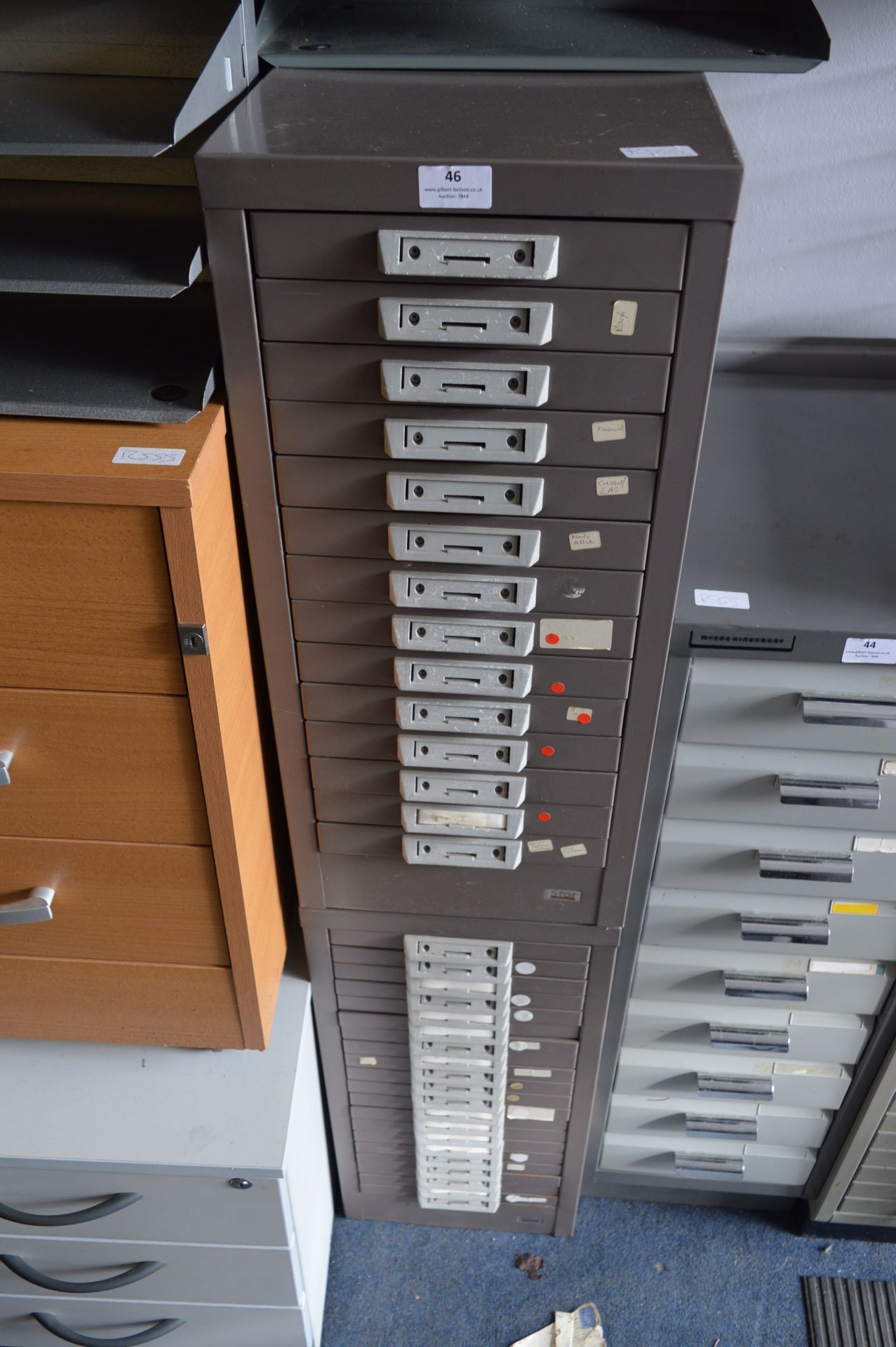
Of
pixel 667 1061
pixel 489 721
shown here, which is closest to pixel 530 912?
pixel 489 721

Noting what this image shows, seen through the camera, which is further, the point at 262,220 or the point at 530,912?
the point at 530,912

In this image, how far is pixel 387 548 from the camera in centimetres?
99

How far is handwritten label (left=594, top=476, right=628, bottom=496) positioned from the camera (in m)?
0.92

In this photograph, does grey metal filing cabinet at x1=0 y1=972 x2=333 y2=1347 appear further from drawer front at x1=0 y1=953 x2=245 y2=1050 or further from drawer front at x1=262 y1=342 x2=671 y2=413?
drawer front at x1=262 y1=342 x2=671 y2=413

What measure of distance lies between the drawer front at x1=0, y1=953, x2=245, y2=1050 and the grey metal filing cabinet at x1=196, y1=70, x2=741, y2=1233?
17 centimetres

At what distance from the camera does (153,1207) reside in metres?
1.25

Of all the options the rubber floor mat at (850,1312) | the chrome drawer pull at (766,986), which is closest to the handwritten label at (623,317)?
the chrome drawer pull at (766,986)

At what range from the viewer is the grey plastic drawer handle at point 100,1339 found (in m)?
1.37

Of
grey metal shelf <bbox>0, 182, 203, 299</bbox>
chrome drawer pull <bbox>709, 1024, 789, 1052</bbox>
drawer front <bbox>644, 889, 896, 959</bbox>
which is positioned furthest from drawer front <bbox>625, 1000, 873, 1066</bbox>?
grey metal shelf <bbox>0, 182, 203, 299</bbox>

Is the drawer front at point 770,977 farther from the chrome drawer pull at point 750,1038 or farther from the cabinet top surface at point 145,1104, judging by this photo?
the cabinet top surface at point 145,1104

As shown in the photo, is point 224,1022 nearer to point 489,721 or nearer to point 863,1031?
point 489,721

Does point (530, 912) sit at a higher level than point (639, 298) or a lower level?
lower

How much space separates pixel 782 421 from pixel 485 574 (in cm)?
61

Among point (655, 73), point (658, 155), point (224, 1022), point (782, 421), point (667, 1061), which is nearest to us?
point (658, 155)
